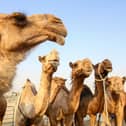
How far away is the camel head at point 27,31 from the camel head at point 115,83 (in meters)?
4.03

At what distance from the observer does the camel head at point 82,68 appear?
23.4 feet

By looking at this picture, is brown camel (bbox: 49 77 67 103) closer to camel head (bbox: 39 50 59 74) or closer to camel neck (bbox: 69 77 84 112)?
camel neck (bbox: 69 77 84 112)

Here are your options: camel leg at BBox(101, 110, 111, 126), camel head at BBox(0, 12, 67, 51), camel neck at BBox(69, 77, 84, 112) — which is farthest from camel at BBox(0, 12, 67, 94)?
camel leg at BBox(101, 110, 111, 126)

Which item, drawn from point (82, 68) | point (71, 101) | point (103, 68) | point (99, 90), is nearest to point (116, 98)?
point (99, 90)

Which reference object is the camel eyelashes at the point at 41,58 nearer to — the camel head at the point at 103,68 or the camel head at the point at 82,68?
the camel head at the point at 82,68

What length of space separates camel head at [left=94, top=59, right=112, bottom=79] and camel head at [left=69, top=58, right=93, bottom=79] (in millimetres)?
252

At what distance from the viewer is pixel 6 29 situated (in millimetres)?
4180

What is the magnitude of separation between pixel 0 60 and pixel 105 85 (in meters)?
4.19

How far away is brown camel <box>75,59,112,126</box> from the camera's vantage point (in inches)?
288

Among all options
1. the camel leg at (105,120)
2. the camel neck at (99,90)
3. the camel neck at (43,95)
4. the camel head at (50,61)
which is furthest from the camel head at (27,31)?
the camel leg at (105,120)

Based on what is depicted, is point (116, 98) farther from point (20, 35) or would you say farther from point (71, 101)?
point (20, 35)

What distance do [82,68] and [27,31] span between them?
2.97 metres

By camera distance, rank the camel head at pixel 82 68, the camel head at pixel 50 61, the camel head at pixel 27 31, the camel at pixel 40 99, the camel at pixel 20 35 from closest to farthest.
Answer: the camel at pixel 20 35 → the camel head at pixel 27 31 → the camel head at pixel 50 61 → the camel at pixel 40 99 → the camel head at pixel 82 68

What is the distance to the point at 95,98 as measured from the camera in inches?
318
